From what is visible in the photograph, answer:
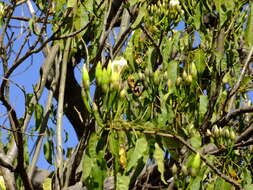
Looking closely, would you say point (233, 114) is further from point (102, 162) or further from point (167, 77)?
point (102, 162)

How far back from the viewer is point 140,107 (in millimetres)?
2035

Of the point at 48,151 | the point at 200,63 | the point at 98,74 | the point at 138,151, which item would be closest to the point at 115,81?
the point at 98,74

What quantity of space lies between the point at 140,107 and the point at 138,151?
537 millimetres

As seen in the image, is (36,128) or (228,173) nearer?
(228,173)

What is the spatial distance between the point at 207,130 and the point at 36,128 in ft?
2.32

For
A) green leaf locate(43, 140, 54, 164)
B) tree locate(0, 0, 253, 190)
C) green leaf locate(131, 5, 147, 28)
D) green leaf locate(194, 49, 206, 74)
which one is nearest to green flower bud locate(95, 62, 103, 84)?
tree locate(0, 0, 253, 190)

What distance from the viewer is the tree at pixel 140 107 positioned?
1.52 metres

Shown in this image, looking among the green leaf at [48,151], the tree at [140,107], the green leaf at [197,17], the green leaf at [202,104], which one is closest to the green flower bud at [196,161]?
the tree at [140,107]

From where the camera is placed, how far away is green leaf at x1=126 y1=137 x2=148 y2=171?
4.93ft

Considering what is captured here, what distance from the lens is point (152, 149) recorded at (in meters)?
1.59

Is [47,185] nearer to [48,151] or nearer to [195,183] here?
[48,151]

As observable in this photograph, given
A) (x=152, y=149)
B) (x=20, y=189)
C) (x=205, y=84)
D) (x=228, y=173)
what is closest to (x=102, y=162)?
(x=152, y=149)

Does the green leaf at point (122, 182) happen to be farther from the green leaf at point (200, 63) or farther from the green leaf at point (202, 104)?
the green leaf at point (200, 63)

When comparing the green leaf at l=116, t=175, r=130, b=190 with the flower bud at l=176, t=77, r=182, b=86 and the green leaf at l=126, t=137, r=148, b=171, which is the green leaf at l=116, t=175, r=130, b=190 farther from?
the flower bud at l=176, t=77, r=182, b=86
